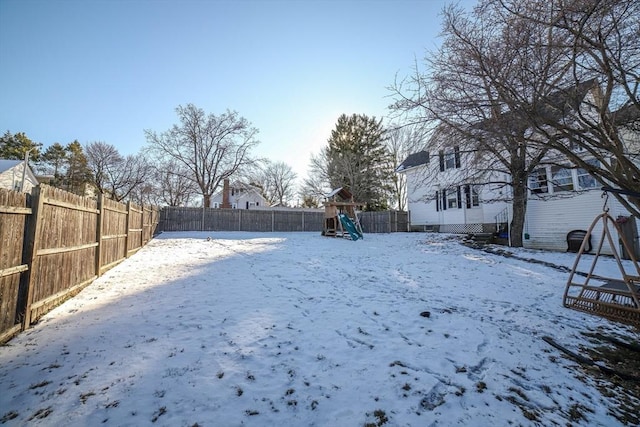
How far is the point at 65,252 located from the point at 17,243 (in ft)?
3.63

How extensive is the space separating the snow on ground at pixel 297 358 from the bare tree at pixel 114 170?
32.4 meters

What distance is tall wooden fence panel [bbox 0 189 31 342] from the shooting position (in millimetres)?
2729

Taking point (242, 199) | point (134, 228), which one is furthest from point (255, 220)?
point (242, 199)

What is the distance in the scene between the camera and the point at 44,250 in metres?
3.37

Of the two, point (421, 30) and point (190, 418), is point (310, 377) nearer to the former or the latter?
point (190, 418)

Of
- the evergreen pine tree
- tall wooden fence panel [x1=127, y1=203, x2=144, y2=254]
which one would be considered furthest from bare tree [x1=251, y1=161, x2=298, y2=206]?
tall wooden fence panel [x1=127, y1=203, x2=144, y2=254]

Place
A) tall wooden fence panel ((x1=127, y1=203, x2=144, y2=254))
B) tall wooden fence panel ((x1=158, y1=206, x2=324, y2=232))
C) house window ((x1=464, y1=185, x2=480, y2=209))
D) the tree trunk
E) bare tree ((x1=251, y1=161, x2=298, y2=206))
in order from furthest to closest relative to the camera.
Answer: bare tree ((x1=251, y1=161, x2=298, y2=206)) → tall wooden fence panel ((x1=158, y1=206, x2=324, y2=232)) → house window ((x1=464, y1=185, x2=480, y2=209)) → the tree trunk → tall wooden fence panel ((x1=127, y1=203, x2=144, y2=254))

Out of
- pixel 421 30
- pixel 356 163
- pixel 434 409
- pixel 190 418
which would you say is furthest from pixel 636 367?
pixel 356 163

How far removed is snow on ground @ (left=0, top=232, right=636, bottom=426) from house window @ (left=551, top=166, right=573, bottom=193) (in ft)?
29.9

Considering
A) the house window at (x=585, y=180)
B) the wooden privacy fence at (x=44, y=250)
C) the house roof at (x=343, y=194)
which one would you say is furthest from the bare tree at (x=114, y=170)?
the house window at (x=585, y=180)

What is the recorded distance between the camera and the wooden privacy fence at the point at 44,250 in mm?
2828

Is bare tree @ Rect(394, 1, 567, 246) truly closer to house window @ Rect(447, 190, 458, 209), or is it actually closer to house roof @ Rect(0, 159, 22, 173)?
house window @ Rect(447, 190, 458, 209)

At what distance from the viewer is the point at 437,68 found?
4.69 meters

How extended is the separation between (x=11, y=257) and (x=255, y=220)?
17415 millimetres
